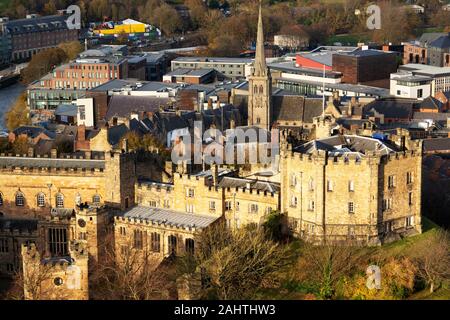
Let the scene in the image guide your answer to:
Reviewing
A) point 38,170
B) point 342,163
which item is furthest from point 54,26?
point 342,163

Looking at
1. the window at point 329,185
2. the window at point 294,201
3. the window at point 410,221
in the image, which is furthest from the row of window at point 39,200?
the window at point 410,221

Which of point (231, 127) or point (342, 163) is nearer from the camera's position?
point (342, 163)

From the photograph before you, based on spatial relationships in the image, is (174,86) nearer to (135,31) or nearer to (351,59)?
(351,59)

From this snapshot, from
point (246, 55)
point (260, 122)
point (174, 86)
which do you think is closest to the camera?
point (260, 122)

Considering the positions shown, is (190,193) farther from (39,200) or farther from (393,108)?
(393,108)

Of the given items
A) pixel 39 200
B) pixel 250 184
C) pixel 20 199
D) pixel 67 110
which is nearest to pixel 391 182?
pixel 250 184
